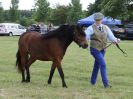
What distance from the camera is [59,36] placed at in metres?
12.1

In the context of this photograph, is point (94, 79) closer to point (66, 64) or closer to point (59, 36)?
point (59, 36)

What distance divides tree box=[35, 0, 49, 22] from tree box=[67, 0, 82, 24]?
3855mm

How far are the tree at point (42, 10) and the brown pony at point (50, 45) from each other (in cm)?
6172

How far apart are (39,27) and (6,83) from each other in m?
38.8

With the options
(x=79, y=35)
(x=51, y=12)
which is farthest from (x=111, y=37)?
(x=51, y=12)

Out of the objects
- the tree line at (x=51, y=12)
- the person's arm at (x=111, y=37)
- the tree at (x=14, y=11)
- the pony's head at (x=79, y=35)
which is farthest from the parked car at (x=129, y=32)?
the pony's head at (x=79, y=35)

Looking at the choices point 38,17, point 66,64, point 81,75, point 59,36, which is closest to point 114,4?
point 38,17

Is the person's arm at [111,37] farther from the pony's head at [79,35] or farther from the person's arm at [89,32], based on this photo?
the pony's head at [79,35]

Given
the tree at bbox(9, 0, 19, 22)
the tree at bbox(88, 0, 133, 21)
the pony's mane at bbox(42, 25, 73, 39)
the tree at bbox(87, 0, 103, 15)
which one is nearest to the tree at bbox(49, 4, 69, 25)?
the tree at bbox(87, 0, 103, 15)

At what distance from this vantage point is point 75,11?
3063 inches

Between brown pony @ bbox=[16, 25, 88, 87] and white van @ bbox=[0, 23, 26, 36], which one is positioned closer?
brown pony @ bbox=[16, 25, 88, 87]

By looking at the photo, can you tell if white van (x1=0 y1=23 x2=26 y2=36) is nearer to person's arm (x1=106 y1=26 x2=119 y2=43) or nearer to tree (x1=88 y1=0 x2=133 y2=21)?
tree (x1=88 y1=0 x2=133 y2=21)

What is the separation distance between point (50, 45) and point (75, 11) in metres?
66.0

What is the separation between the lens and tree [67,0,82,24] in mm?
75806
